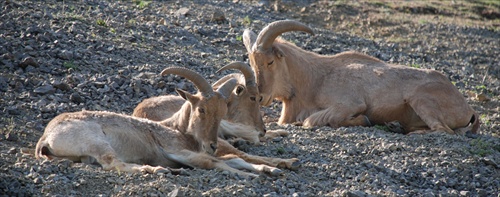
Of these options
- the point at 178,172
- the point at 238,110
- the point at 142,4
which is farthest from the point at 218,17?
the point at 178,172

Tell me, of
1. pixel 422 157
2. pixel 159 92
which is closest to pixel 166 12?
pixel 159 92

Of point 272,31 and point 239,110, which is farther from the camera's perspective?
point 272,31

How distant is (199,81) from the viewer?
9.91 m

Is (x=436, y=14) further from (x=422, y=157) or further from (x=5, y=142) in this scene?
(x=5, y=142)

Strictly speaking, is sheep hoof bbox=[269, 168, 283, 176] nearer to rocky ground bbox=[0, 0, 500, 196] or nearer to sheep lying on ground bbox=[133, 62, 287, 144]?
rocky ground bbox=[0, 0, 500, 196]

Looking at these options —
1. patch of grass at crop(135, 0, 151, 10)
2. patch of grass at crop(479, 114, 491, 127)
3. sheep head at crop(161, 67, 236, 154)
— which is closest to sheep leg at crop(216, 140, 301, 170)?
sheep head at crop(161, 67, 236, 154)

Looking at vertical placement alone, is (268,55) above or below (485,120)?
above

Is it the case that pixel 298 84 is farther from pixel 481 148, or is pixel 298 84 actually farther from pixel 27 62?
pixel 27 62

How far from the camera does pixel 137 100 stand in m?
12.6

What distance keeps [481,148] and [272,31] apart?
363 centimetres

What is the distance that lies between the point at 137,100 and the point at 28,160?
404cm

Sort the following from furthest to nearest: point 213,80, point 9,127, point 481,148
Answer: point 213,80 → point 481,148 → point 9,127

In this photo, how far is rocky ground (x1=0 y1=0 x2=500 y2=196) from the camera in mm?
8557

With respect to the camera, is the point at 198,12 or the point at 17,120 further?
the point at 198,12
